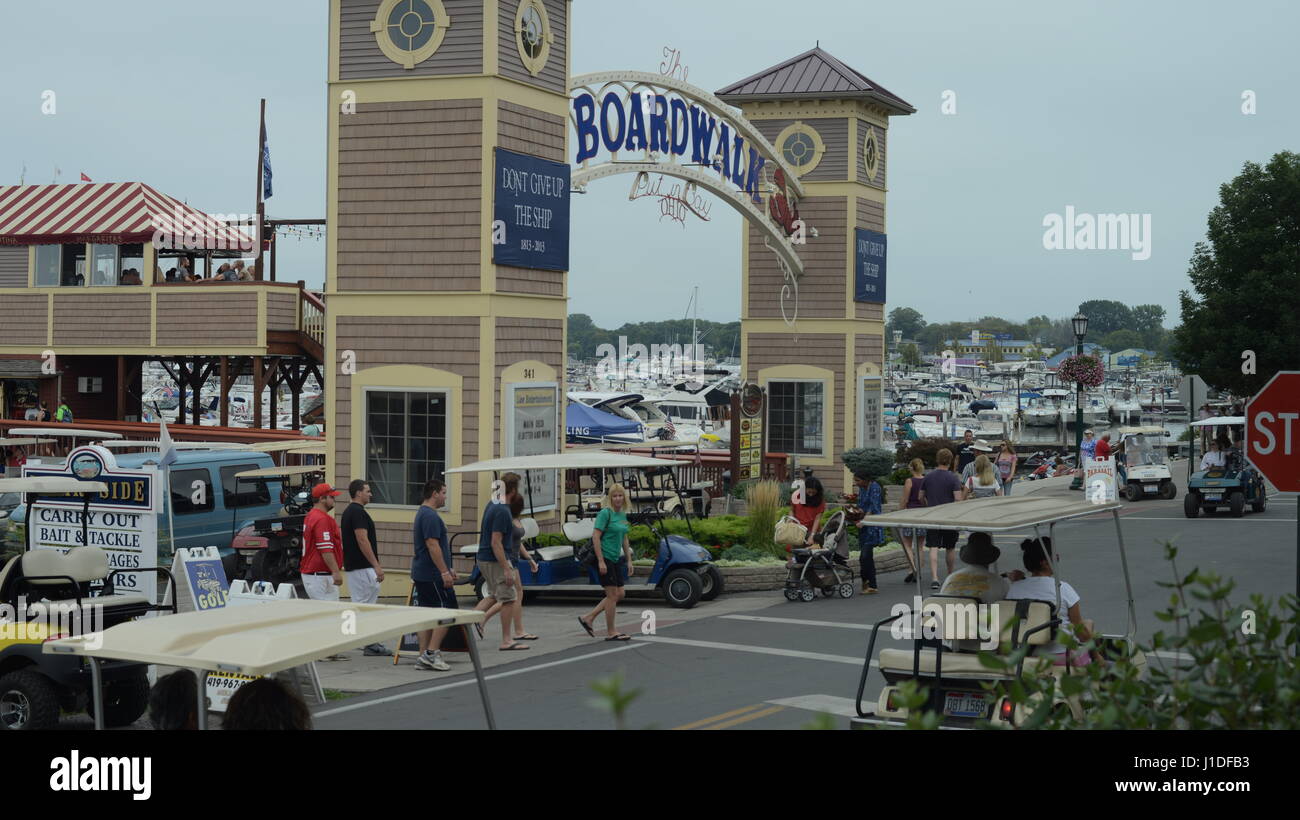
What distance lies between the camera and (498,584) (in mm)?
15672

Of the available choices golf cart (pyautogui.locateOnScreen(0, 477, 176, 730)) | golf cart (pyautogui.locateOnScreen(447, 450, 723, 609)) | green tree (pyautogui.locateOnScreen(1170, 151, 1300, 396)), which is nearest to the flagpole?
golf cart (pyautogui.locateOnScreen(447, 450, 723, 609))

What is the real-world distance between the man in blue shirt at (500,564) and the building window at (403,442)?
423 cm

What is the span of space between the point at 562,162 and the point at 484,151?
1.91 m

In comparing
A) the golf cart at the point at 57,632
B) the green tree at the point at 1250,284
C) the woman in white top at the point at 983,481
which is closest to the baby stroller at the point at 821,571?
the woman in white top at the point at 983,481

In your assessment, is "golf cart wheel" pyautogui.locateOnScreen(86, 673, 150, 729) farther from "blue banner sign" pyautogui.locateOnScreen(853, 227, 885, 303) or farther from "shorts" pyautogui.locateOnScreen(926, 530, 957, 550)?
"blue banner sign" pyautogui.locateOnScreen(853, 227, 885, 303)

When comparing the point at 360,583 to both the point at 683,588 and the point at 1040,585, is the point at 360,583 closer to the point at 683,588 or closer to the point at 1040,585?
the point at 683,588

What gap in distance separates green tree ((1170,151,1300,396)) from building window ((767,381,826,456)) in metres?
15.5

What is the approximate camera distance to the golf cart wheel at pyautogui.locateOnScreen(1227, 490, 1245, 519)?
29.1 metres

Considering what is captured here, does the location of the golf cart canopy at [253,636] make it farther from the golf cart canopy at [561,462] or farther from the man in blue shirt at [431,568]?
the golf cart canopy at [561,462]

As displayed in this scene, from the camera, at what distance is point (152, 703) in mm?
8273

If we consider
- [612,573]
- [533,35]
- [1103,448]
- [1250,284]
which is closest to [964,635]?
[612,573]
